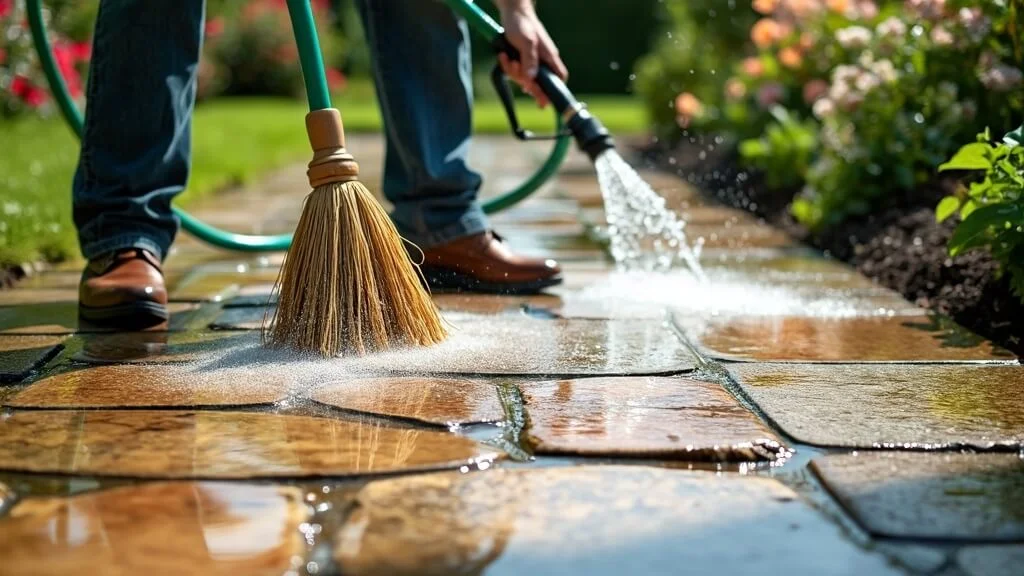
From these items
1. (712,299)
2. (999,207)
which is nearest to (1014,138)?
(999,207)

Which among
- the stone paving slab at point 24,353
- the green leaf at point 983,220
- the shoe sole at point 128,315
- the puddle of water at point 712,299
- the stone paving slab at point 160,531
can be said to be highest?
the green leaf at point 983,220

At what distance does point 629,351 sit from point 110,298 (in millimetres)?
940

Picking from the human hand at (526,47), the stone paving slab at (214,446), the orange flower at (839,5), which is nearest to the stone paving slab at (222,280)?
the human hand at (526,47)

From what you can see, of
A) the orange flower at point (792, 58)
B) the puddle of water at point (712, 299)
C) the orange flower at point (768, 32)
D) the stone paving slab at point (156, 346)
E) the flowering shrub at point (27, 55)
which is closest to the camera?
the stone paving slab at point (156, 346)

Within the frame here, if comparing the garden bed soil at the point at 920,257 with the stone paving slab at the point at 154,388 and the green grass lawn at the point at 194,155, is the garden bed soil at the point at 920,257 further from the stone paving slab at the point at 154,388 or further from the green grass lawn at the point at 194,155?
the green grass lawn at the point at 194,155

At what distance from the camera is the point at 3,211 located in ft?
10.4

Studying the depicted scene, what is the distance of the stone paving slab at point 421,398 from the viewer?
5.25 ft

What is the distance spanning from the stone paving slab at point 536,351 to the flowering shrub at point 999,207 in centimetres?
53

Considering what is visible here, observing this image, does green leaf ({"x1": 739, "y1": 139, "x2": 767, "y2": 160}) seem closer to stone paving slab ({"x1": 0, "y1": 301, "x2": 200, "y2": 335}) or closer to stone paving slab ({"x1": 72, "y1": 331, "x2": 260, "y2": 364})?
stone paving slab ({"x1": 0, "y1": 301, "x2": 200, "y2": 335})

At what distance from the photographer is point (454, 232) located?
262cm

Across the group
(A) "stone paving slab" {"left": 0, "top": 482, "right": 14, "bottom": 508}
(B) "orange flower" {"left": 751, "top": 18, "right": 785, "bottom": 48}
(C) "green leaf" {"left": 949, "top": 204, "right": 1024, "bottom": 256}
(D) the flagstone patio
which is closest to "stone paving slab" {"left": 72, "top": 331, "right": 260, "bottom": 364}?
(D) the flagstone patio

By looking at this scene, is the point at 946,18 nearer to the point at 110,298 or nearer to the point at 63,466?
the point at 110,298

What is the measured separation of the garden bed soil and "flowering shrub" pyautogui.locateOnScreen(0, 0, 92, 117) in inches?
146

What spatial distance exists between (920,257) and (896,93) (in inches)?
29.5
